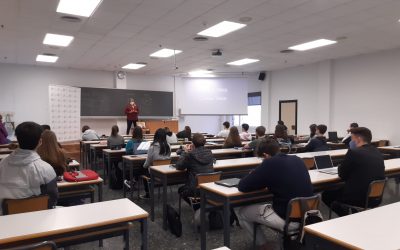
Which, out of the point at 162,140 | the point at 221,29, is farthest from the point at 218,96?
the point at 162,140

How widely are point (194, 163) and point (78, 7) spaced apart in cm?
343

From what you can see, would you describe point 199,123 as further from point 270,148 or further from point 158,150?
point 270,148

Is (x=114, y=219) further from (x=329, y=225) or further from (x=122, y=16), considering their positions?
(x=122, y=16)

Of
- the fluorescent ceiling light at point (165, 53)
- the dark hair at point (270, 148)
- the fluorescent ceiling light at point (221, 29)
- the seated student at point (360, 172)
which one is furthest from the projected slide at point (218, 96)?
the dark hair at point (270, 148)

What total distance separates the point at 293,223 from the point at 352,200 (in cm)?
91

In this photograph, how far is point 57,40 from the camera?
7.20 metres

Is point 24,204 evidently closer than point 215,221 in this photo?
Yes

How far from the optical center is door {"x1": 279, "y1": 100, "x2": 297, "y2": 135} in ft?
38.6

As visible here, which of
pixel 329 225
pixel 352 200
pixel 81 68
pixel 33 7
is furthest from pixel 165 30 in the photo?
pixel 81 68

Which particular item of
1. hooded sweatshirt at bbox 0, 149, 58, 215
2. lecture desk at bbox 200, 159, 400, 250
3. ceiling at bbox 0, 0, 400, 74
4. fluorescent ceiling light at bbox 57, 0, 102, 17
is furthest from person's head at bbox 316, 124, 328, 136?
hooded sweatshirt at bbox 0, 149, 58, 215

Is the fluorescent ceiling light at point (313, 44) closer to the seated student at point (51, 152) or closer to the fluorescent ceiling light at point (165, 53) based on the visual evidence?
the fluorescent ceiling light at point (165, 53)

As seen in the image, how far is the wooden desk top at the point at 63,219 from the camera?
5.91 ft

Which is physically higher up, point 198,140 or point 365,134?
point 365,134

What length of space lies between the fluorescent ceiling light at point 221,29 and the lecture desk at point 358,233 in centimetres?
477
